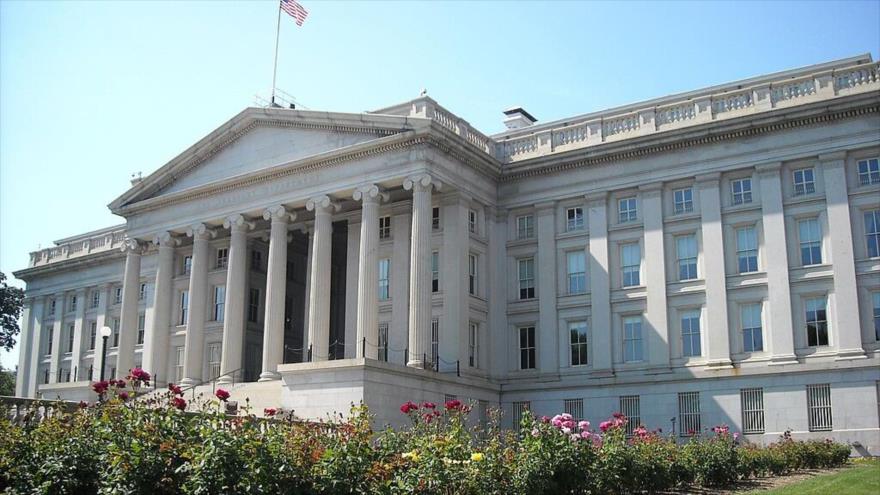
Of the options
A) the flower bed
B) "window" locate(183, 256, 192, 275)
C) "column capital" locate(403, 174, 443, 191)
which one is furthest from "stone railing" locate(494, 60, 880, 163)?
the flower bed

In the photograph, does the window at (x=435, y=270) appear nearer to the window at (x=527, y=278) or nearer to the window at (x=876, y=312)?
the window at (x=527, y=278)

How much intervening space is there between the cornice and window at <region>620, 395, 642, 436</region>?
11308 mm

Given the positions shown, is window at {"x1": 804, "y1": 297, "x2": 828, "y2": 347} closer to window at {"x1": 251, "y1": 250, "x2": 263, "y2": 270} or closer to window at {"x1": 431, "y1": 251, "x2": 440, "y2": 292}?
window at {"x1": 431, "y1": 251, "x2": 440, "y2": 292}

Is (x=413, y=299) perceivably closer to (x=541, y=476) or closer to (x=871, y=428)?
(x=871, y=428)

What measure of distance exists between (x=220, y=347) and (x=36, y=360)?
1035 inches

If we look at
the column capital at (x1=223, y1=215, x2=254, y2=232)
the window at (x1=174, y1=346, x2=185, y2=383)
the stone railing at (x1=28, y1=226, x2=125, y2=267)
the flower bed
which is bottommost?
the flower bed

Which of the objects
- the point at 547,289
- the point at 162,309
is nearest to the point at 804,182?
the point at 547,289

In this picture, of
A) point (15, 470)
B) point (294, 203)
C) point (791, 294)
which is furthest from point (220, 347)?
point (15, 470)

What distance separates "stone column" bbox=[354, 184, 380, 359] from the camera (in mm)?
39312

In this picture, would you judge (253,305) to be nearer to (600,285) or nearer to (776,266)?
(600,285)

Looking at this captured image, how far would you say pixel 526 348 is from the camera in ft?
143

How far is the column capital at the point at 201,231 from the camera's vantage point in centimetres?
4772

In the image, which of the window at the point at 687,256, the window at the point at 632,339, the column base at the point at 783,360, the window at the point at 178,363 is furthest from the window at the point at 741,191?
the window at the point at 178,363

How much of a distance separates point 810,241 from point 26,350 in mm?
Result: 58492
